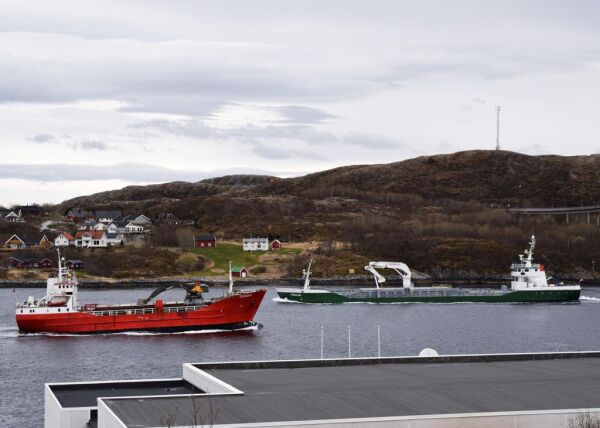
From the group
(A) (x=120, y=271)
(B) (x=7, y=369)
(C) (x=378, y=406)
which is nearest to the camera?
(C) (x=378, y=406)

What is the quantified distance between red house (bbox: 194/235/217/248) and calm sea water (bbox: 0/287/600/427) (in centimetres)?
6692

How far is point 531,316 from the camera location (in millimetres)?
116625

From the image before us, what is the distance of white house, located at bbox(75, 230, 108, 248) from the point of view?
628 ft

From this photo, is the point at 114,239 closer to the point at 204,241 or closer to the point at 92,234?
the point at 92,234

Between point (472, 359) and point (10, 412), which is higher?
point (472, 359)

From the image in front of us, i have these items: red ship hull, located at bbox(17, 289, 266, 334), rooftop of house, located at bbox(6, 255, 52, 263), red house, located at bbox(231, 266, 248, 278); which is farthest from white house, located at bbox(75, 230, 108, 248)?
red ship hull, located at bbox(17, 289, 266, 334)

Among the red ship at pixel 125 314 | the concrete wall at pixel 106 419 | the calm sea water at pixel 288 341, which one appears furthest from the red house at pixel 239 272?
the concrete wall at pixel 106 419

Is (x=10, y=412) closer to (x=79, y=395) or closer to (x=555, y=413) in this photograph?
(x=79, y=395)

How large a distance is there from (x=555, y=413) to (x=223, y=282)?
430 feet

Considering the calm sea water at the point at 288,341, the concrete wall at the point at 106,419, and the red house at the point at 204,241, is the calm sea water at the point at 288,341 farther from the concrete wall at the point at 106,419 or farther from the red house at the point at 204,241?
the red house at the point at 204,241

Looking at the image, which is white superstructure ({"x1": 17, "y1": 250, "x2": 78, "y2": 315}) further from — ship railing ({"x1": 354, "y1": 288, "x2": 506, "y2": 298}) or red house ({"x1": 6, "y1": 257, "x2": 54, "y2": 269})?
red house ({"x1": 6, "y1": 257, "x2": 54, "y2": 269})

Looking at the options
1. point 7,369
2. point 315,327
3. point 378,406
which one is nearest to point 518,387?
point 378,406

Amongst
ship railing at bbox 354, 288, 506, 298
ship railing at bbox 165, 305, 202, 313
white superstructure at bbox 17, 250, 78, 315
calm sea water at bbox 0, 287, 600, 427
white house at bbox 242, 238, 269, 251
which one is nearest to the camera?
calm sea water at bbox 0, 287, 600, 427

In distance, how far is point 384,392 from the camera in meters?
37.8
